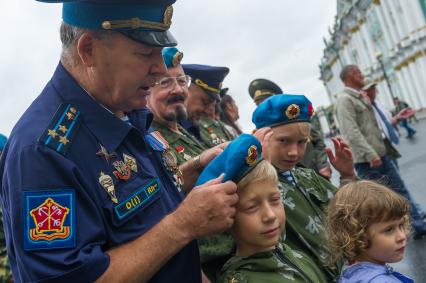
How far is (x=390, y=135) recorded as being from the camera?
5887 mm

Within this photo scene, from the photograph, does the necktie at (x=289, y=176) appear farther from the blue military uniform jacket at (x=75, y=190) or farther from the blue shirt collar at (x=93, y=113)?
the blue shirt collar at (x=93, y=113)

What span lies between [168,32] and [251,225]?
0.88 m

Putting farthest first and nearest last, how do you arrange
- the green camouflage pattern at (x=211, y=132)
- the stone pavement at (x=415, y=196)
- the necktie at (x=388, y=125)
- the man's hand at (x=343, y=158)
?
the necktie at (x=388, y=125) < the stone pavement at (x=415, y=196) < the green camouflage pattern at (x=211, y=132) < the man's hand at (x=343, y=158)

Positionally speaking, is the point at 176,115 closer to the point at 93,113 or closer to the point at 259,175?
the point at 259,175

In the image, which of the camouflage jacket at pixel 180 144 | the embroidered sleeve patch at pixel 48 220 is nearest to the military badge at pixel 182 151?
the camouflage jacket at pixel 180 144

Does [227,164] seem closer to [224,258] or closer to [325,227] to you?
[224,258]

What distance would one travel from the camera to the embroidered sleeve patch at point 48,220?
1.44 m

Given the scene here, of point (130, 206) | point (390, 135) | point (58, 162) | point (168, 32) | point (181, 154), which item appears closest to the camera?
point (58, 162)

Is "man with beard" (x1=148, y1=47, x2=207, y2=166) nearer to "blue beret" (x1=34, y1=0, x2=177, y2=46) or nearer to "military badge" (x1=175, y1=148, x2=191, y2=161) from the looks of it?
"military badge" (x1=175, y1=148, x2=191, y2=161)

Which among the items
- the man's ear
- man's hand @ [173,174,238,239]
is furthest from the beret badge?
man's hand @ [173,174,238,239]

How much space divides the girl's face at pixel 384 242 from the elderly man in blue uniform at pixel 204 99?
182 cm

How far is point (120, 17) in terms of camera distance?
1800 mm

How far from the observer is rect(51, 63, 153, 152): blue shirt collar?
176cm

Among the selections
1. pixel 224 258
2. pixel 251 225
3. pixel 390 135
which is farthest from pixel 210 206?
pixel 390 135
